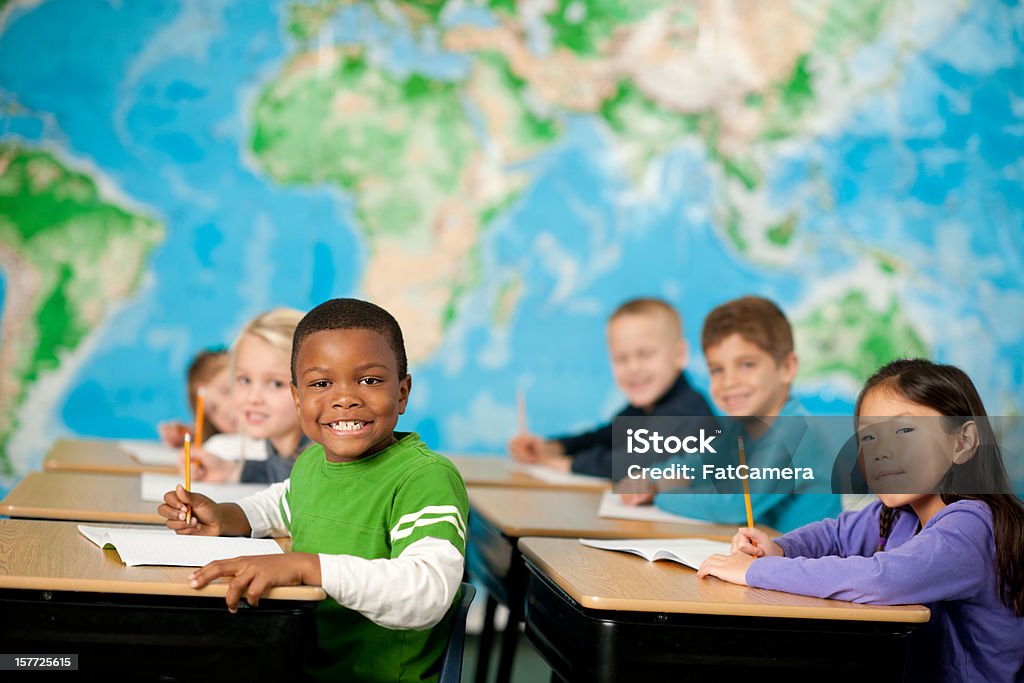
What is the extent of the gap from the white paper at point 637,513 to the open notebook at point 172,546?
3.62 feet

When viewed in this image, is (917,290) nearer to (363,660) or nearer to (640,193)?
(640,193)

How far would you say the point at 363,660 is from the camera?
5.56ft

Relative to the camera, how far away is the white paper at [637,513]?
269 cm

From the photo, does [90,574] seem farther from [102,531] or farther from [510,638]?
[510,638]

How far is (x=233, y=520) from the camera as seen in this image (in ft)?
6.30

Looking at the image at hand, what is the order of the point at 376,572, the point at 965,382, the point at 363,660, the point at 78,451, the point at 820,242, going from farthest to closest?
the point at 820,242, the point at 78,451, the point at 965,382, the point at 363,660, the point at 376,572

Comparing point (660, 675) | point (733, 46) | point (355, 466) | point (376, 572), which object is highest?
point (733, 46)

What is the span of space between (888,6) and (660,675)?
3.94 meters

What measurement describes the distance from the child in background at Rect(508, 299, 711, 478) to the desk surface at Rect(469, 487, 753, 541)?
2.53 ft

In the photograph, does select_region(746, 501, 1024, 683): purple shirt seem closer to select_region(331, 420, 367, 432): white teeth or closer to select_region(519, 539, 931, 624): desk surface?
select_region(519, 539, 931, 624): desk surface

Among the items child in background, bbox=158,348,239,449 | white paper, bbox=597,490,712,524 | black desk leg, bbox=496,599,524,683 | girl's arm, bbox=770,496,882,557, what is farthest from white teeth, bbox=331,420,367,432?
child in background, bbox=158,348,239,449

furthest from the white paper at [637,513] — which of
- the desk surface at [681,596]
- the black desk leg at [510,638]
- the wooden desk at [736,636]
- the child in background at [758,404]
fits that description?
the wooden desk at [736,636]

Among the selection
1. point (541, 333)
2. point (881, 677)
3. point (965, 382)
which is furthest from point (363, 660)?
point (541, 333)

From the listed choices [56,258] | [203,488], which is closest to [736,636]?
[203,488]
